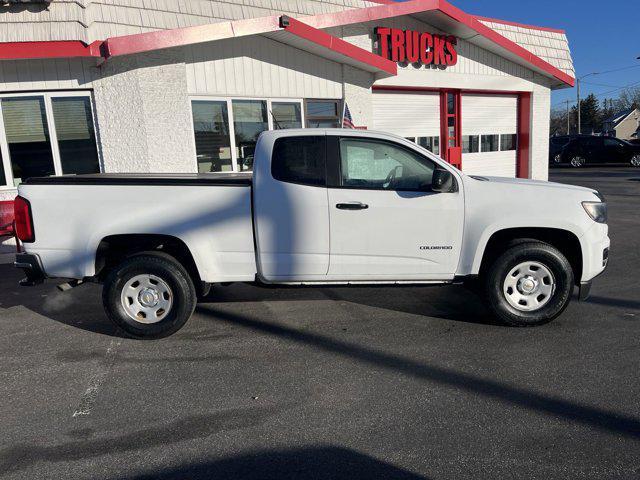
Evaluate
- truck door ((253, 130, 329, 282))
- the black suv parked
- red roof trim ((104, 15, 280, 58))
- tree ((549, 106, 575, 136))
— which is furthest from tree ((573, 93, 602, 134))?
truck door ((253, 130, 329, 282))

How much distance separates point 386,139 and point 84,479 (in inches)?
143

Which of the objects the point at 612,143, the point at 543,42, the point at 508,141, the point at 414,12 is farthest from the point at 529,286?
the point at 612,143

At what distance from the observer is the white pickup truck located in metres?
4.68

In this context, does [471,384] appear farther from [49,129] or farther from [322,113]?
[322,113]

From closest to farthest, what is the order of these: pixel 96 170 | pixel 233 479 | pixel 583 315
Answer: pixel 233 479 → pixel 583 315 → pixel 96 170

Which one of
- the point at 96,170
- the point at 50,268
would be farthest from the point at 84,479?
the point at 96,170

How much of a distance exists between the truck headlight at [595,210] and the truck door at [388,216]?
1.19m

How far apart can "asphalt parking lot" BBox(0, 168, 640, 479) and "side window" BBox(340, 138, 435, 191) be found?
140 cm

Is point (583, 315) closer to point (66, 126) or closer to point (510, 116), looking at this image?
point (66, 126)

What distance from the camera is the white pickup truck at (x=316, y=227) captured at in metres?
4.68

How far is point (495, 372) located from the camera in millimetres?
3932

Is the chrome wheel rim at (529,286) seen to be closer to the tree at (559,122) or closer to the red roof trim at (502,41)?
the red roof trim at (502,41)

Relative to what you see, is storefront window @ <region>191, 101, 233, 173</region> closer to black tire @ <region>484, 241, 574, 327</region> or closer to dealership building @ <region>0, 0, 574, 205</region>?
dealership building @ <region>0, 0, 574, 205</region>

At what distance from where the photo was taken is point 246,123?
10148 mm
